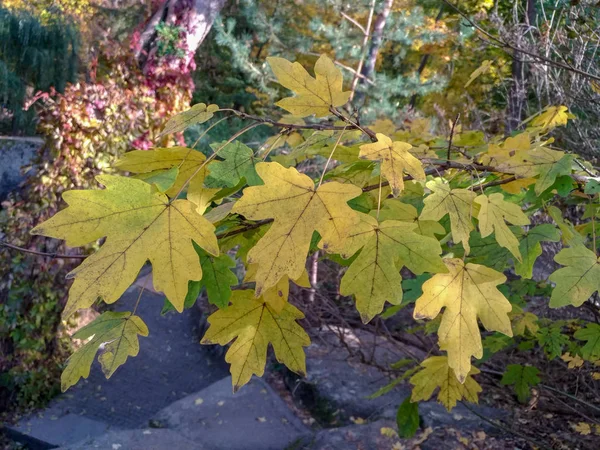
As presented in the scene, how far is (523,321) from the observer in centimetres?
200

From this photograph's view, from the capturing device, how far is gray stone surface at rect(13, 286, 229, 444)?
5.03 m

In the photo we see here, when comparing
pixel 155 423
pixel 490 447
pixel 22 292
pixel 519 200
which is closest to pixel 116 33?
pixel 22 292

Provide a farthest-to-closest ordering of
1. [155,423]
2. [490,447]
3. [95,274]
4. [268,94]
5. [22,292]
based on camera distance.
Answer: [268,94] → [22,292] → [155,423] → [490,447] → [95,274]

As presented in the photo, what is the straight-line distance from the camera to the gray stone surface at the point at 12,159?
6633 millimetres

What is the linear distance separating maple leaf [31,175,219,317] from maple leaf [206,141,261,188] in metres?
0.24

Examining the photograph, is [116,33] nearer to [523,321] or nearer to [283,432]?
[283,432]

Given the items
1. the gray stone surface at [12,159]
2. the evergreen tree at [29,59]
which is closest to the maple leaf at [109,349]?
the gray stone surface at [12,159]

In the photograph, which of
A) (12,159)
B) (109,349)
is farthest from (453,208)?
(12,159)

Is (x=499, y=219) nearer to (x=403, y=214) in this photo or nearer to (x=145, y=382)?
(x=403, y=214)

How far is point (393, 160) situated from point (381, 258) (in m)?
0.16

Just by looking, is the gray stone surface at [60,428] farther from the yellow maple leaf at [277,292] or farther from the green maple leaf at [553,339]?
the yellow maple leaf at [277,292]

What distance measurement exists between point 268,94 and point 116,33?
6.84 m

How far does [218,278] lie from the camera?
1010mm

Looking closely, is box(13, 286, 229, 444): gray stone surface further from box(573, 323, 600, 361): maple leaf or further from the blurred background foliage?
box(573, 323, 600, 361): maple leaf
